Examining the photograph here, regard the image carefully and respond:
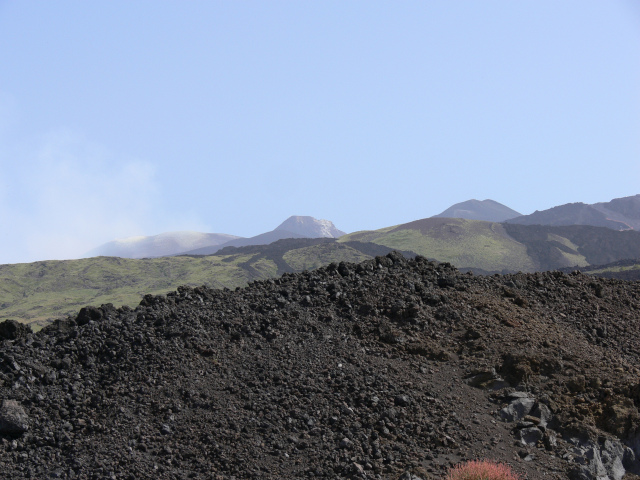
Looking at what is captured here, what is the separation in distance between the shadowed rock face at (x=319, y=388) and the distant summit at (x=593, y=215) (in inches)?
6923

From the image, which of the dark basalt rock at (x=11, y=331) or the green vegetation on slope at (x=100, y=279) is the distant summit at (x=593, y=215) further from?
the dark basalt rock at (x=11, y=331)

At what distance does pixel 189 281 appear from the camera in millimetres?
89188

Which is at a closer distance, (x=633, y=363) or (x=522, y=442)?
(x=522, y=442)

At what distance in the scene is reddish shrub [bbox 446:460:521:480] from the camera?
876cm

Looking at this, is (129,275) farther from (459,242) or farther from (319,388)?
(319,388)

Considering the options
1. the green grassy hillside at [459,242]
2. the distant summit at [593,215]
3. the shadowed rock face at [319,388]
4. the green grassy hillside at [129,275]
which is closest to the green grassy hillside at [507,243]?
the green grassy hillside at [459,242]

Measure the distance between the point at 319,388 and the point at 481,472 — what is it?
136 inches

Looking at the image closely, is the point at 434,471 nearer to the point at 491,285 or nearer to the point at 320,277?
the point at 320,277

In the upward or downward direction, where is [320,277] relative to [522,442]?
upward

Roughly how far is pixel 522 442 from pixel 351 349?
3.88 metres

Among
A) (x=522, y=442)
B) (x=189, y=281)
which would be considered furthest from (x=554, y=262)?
(x=522, y=442)

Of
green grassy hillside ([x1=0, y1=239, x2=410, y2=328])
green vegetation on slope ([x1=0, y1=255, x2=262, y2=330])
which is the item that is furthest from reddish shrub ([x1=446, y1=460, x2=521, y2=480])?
green vegetation on slope ([x1=0, y1=255, x2=262, y2=330])

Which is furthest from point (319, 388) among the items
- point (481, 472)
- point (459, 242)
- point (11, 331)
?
point (459, 242)

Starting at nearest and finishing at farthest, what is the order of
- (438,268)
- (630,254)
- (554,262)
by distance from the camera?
(438,268) < (554,262) < (630,254)
